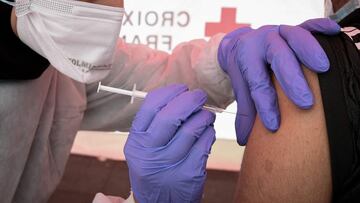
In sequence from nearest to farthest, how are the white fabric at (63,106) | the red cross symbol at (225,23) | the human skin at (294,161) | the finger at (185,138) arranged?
the human skin at (294,161)
the finger at (185,138)
the white fabric at (63,106)
the red cross symbol at (225,23)

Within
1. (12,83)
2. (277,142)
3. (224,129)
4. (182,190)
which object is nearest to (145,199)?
(182,190)

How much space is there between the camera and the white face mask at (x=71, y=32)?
81 cm

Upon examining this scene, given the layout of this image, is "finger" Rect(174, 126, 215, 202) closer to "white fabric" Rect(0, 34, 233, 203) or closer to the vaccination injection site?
the vaccination injection site

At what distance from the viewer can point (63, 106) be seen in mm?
1187

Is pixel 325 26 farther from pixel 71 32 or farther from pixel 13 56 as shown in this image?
pixel 13 56

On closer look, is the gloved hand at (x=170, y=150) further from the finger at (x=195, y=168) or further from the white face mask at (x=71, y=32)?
the white face mask at (x=71, y=32)

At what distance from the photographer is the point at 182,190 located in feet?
2.76

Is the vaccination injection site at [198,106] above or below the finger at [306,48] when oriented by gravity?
below

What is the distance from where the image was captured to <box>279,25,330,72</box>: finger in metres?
0.75

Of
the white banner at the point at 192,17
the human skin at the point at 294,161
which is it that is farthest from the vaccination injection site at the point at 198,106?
the white banner at the point at 192,17

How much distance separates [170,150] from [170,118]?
65 millimetres

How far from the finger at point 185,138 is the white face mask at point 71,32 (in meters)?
0.21

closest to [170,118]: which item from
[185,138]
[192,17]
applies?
[185,138]

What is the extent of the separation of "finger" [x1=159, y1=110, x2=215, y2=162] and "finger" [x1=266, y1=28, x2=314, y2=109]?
184 millimetres
